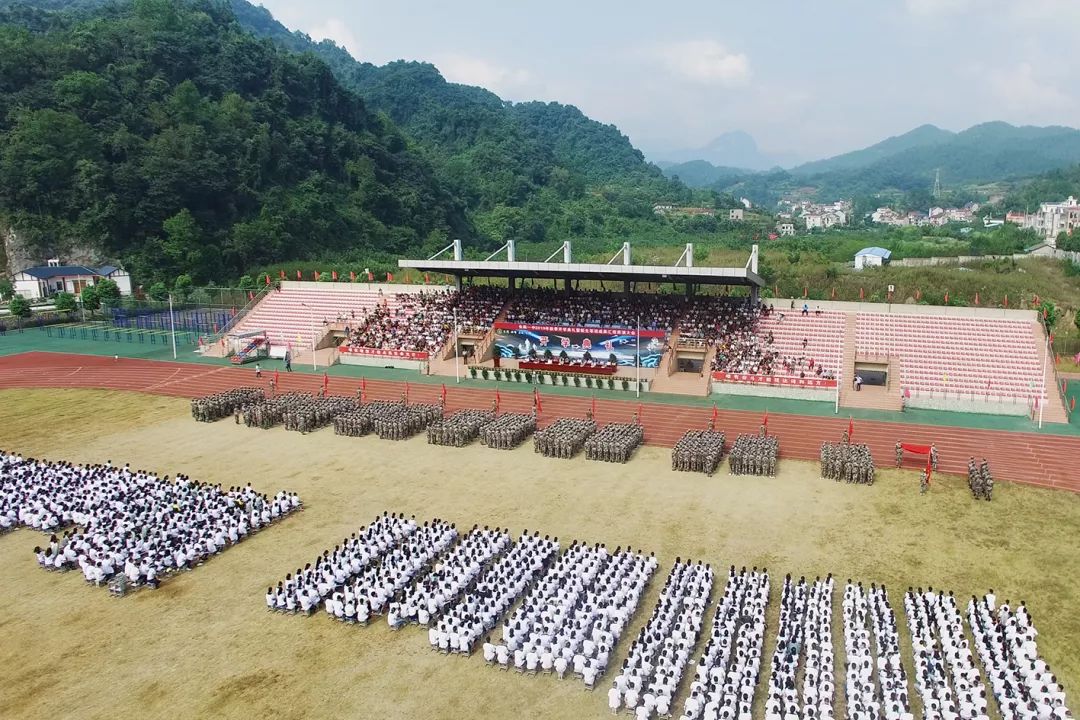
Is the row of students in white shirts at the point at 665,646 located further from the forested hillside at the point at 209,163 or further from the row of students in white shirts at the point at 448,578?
the forested hillside at the point at 209,163

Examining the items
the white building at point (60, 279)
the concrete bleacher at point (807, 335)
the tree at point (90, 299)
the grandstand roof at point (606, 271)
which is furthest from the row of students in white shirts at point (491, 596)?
the white building at point (60, 279)

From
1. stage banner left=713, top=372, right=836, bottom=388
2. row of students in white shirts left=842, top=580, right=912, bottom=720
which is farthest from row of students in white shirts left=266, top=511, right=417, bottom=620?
stage banner left=713, top=372, right=836, bottom=388

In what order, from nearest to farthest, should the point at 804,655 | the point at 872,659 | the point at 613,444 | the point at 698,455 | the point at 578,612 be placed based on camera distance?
1. the point at 872,659
2. the point at 804,655
3. the point at 578,612
4. the point at 698,455
5. the point at 613,444

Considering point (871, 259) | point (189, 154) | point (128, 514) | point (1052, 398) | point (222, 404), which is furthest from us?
point (189, 154)

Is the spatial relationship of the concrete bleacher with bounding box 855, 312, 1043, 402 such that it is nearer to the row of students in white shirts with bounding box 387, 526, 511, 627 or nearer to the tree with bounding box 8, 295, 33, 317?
the row of students in white shirts with bounding box 387, 526, 511, 627

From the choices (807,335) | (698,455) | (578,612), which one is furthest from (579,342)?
(578,612)

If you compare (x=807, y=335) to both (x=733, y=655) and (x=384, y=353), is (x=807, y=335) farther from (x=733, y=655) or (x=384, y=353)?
(x=733, y=655)
